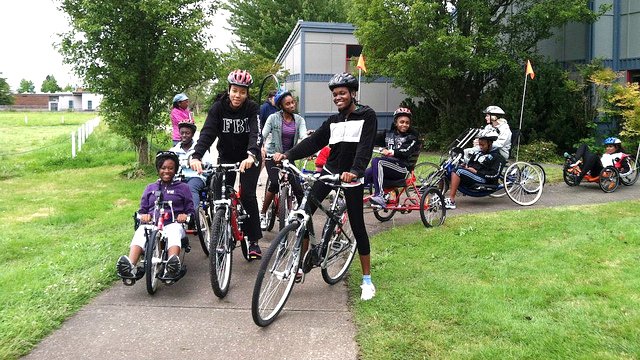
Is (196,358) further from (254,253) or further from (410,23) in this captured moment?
(410,23)

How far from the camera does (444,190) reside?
912cm

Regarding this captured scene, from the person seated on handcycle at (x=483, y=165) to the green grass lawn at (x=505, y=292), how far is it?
1434 millimetres

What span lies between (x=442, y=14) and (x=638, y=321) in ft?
44.8

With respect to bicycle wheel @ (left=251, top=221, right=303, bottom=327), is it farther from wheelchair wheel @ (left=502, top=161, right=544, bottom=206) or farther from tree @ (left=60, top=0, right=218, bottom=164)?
tree @ (left=60, top=0, right=218, bottom=164)

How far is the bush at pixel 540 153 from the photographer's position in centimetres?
1555

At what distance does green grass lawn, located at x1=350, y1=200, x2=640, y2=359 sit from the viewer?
3.72 meters

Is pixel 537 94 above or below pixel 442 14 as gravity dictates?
below

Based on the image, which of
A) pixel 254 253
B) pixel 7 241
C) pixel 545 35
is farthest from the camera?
pixel 545 35

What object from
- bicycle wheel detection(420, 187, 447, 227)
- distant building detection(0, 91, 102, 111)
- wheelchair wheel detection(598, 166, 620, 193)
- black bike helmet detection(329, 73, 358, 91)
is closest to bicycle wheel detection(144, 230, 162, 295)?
black bike helmet detection(329, 73, 358, 91)

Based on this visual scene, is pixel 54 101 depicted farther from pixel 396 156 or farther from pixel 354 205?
pixel 354 205

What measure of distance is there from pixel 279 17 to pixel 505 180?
110ft

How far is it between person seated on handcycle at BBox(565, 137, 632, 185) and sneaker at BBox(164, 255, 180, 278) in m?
8.59

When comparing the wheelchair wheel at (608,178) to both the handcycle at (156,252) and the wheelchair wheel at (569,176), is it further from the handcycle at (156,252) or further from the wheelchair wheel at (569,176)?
the handcycle at (156,252)

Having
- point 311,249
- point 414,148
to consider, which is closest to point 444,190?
point 414,148
